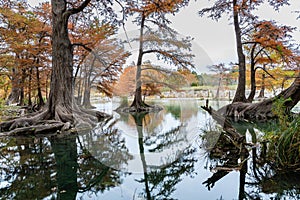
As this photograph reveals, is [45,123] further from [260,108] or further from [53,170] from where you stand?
[260,108]

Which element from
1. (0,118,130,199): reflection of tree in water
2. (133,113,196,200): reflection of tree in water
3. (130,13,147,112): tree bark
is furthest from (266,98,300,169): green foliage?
(130,13,147,112): tree bark

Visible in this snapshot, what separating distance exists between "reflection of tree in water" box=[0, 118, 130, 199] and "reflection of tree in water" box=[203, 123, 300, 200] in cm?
105

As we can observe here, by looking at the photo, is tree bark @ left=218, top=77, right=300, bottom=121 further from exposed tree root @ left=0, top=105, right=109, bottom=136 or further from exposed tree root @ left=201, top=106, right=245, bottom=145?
exposed tree root @ left=0, top=105, right=109, bottom=136

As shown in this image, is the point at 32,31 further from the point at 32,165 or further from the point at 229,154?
the point at 229,154

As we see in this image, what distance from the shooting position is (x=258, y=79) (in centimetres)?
1431

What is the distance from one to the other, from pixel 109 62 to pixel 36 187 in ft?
25.8

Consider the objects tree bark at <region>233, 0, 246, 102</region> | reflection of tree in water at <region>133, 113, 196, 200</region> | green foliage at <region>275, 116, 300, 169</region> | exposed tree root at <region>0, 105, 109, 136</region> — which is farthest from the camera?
tree bark at <region>233, 0, 246, 102</region>

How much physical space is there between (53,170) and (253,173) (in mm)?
1972

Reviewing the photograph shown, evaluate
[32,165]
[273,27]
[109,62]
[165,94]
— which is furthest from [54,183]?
[165,94]

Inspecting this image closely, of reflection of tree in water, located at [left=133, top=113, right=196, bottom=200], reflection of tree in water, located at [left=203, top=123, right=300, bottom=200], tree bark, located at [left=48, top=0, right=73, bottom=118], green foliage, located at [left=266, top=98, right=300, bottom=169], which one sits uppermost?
tree bark, located at [left=48, top=0, right=73, bottom=118]

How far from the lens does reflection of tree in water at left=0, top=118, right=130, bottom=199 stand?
179 centimetres

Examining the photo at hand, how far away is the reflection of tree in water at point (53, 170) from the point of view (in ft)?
5.88

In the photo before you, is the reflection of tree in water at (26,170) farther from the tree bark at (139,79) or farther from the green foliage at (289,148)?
the tree bark at (139,79)

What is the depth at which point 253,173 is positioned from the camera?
2.06m
